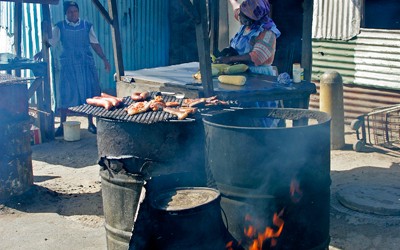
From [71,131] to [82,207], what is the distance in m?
3.34

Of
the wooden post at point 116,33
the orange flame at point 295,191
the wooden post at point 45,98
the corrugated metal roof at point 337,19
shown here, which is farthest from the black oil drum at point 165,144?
the corrugated metal roof at point 337,19

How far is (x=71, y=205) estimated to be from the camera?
6910 millimetres

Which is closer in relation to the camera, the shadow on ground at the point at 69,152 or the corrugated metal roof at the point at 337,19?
the shadow on ground at the point at 69,152

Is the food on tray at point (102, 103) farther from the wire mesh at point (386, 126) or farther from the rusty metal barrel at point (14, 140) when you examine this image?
the wire mesh at point (386, 126)

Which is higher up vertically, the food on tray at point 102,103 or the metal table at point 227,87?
the metal table at point 227,87

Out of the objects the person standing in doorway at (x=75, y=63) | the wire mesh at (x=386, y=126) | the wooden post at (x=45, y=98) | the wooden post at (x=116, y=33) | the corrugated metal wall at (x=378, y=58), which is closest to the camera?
the wooden post at (x=116, y=33)

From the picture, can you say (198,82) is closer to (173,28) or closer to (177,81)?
(177,81)

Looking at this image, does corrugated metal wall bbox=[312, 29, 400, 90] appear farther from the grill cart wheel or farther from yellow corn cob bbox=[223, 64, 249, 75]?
yellow corn cob bbox=[223, 64, 249, 75]

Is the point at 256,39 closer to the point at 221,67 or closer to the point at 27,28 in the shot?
the point at 221,67

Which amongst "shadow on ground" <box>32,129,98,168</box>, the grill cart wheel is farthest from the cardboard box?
the grill cart wheel

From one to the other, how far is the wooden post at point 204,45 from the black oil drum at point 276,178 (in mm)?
1532

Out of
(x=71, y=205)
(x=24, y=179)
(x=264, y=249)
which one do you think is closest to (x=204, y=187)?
(x=264, y=249)

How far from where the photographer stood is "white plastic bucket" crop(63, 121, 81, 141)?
9.90 metres

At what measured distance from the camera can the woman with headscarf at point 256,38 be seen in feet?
21.9
